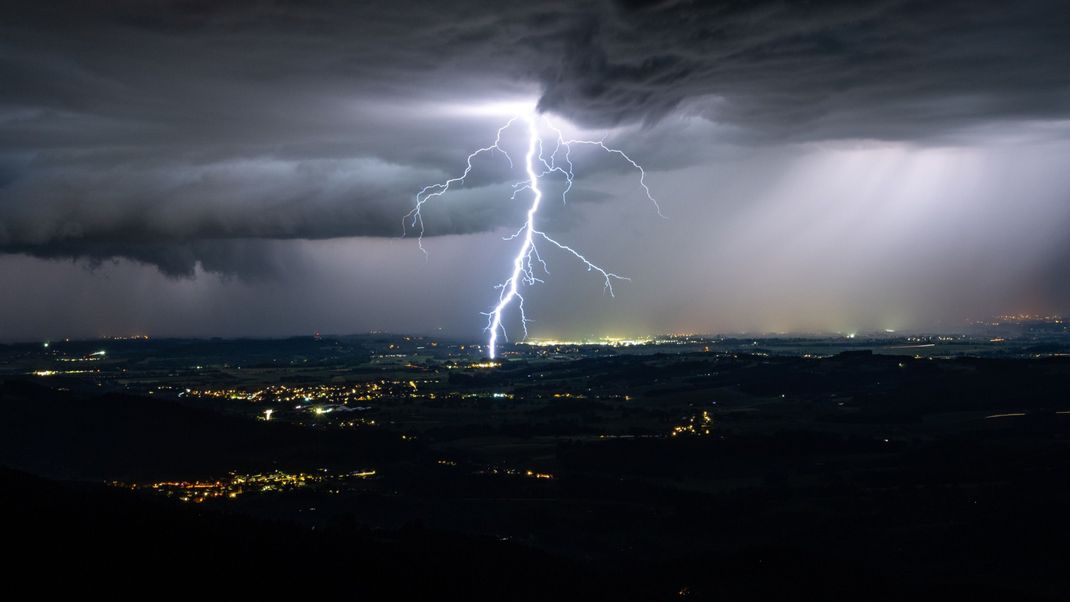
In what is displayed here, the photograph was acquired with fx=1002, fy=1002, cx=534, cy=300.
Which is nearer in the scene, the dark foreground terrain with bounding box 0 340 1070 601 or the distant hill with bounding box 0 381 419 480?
the dark foreground terrain with bounding box 0 340 1070 601

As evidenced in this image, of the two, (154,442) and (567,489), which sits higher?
(154,442)

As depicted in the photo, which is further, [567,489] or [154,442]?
[154,442]

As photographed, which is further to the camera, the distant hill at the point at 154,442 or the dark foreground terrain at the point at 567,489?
the distant hill at the point at 154,442

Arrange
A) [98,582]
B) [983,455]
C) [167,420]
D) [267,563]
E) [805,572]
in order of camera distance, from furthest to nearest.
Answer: [167,420], [983,455], [805,572], [267,563], [98,582]

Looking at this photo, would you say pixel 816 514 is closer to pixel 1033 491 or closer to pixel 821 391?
pixel 1033 491

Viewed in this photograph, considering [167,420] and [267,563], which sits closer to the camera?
[267,563]

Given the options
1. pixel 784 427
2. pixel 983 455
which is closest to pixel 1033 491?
pixel 983 455

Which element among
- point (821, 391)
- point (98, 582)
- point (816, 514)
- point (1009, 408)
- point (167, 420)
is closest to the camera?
point (98, 582)
